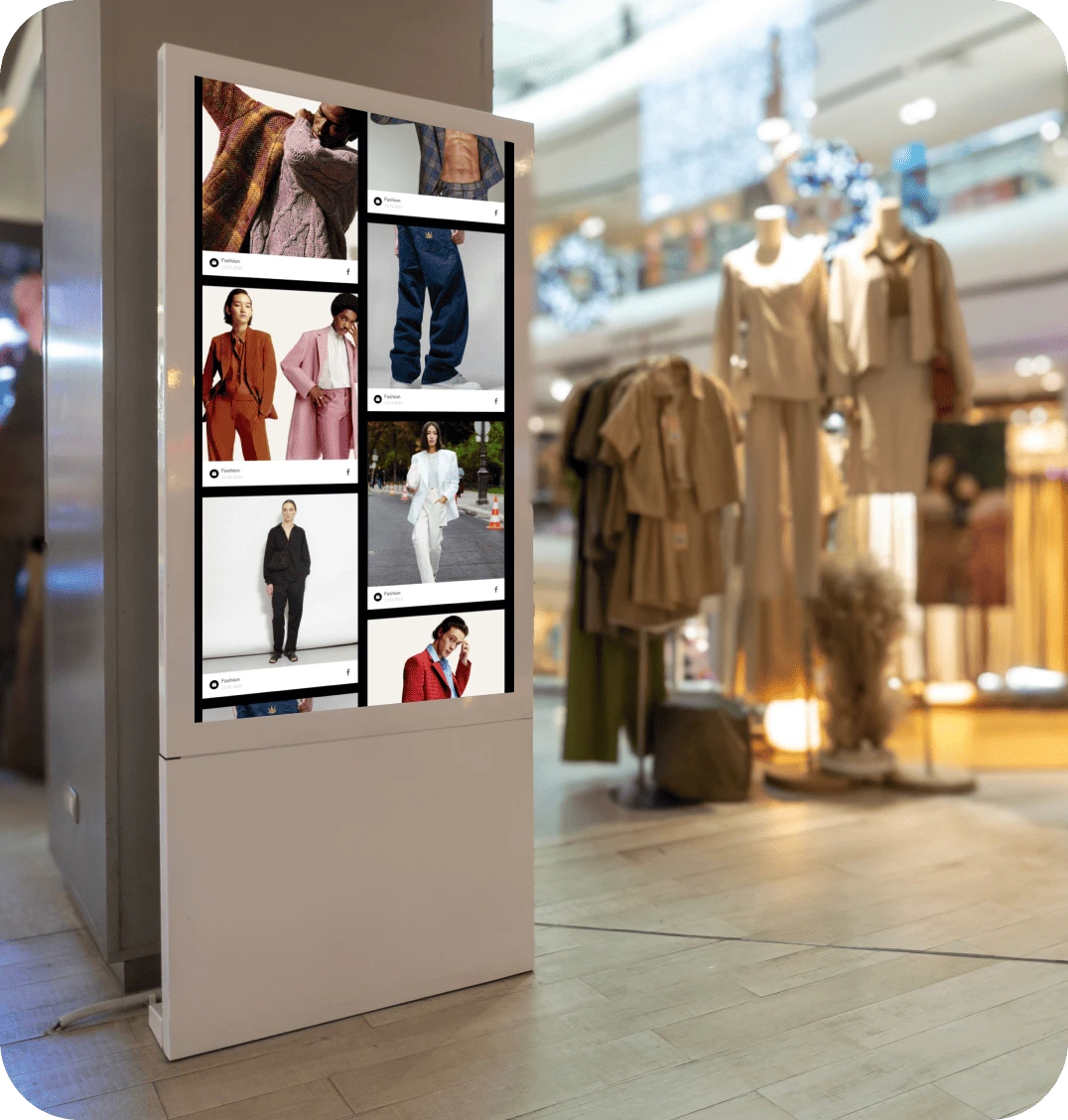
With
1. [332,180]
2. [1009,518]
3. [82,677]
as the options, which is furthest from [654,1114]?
[1009,518]

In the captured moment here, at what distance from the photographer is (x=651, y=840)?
3.91 meters

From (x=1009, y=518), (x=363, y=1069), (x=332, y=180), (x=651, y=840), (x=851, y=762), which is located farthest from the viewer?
(x=1009, y=518)

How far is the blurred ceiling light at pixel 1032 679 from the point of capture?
639cm

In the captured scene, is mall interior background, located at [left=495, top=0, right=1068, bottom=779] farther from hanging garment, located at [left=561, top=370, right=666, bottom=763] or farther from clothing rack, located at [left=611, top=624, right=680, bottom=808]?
clothing rack, located at [left=611, top=624, right=680, bottom=808]

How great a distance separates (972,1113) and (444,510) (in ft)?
5.48

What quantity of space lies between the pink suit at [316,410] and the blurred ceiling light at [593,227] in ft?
26.5

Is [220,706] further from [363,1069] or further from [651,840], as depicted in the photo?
[651,840]

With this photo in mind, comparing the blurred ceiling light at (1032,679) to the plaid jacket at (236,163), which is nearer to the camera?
the plaid jacket at (236,163)

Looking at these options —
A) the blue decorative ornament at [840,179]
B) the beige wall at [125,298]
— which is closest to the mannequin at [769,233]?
the blue decorative ornament at [840,179]

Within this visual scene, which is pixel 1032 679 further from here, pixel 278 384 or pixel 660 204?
pixel 278 384

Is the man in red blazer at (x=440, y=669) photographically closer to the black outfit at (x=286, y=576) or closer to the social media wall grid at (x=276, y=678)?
the social media wall grid at (x=276, y=678)

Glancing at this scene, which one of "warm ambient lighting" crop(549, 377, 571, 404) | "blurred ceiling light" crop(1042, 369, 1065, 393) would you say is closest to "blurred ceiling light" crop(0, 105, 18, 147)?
"blurred ceiling light" crop(1042, 369, 1065, 393)

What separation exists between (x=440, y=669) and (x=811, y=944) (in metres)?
1.29

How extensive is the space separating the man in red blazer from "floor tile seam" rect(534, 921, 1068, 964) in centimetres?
91
